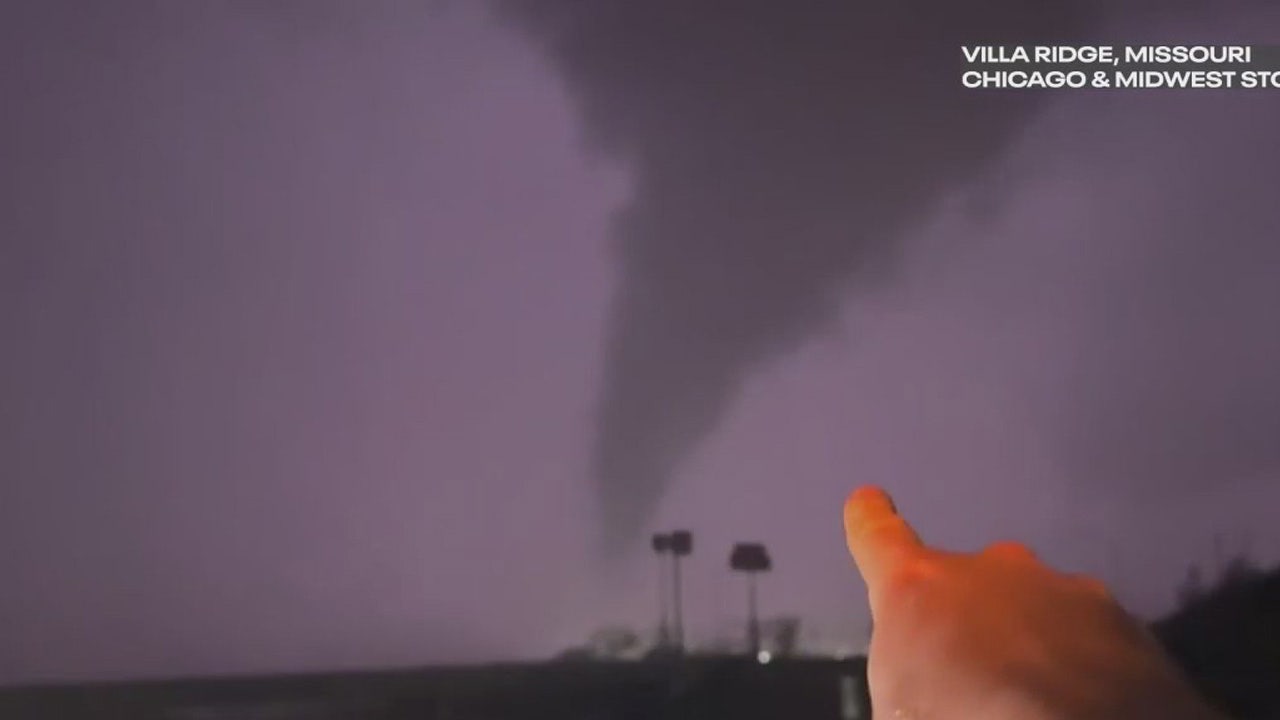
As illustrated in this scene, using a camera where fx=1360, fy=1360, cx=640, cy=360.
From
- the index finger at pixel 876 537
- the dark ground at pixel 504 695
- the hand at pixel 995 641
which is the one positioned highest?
the index finger at pixel 876 537

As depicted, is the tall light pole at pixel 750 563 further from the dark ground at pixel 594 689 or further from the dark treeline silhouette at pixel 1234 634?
the dark treeline silhouette at pixel 1234 634

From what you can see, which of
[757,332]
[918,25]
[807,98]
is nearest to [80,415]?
[757,332]

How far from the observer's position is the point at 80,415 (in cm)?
147

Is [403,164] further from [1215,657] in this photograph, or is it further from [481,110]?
[1215,657]

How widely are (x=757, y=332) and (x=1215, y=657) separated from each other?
1.81 ft

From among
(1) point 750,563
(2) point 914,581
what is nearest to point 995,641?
(2) point 914,581

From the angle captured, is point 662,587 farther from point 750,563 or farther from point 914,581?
point 914,581

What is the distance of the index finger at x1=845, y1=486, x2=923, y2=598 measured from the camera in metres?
0.83

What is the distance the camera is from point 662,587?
1355mm

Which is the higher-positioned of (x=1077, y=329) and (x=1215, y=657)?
(x=1077, y=329)

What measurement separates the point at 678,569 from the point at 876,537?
1.77 ft

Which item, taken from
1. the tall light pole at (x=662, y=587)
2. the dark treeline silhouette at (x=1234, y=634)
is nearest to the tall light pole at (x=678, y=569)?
the tall light pole at (x=662, y=587)

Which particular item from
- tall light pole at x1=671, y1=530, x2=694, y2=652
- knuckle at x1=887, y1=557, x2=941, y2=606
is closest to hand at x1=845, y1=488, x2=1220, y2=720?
knuckle at x1=887, y1=557, x2=941, y2=606

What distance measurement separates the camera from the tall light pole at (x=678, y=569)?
134cm
